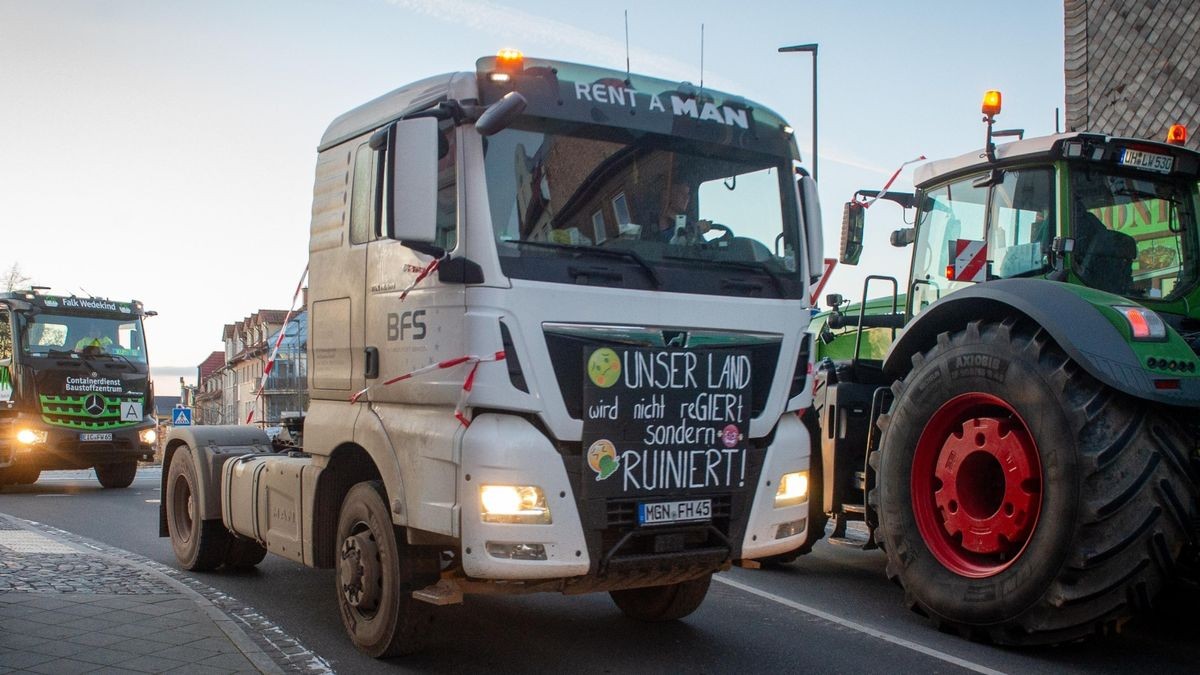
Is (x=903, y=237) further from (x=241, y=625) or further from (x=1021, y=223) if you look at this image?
(x=241, y=625)

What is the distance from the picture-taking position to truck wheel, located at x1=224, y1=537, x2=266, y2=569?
27.9 ft

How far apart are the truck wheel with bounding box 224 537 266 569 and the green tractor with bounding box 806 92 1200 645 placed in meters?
4.33

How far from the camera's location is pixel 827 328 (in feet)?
29.9

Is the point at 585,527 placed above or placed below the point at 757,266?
below

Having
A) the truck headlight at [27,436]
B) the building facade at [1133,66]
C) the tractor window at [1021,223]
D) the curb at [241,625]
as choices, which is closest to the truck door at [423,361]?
the curb at [241,625]

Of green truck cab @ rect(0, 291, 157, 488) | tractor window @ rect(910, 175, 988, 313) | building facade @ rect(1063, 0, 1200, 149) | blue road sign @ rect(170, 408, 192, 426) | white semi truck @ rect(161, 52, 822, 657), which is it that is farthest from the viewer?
blue road sign @ rect(170, 408, 192, 426)

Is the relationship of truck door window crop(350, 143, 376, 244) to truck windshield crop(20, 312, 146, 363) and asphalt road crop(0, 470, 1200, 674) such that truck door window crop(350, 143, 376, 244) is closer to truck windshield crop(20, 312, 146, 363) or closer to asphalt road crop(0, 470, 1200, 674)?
asphalt road crop(0, 470, 1200, 674)

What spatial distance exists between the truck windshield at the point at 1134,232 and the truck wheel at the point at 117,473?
1642 centimetres

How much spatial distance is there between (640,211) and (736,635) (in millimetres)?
2645

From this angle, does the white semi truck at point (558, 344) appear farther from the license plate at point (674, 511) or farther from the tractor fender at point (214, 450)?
the tractor fender at point (214, 450)

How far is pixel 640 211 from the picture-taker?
546 centimetres

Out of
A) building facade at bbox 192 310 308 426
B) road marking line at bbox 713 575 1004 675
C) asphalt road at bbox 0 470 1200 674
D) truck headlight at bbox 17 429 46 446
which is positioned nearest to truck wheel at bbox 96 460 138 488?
truck headlight at bbox 17 429 46 446

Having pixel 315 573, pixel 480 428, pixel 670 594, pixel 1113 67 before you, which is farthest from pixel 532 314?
pixel 1113 67

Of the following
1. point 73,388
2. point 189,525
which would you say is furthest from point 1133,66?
point 73,388
